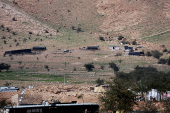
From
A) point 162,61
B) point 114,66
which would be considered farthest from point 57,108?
point 162,61

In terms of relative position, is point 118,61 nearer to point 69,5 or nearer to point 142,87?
point 142,87

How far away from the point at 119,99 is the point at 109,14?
66.5 m

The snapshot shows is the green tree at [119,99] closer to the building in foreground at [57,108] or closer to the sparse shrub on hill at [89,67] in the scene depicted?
the building in foreground at [57,108]

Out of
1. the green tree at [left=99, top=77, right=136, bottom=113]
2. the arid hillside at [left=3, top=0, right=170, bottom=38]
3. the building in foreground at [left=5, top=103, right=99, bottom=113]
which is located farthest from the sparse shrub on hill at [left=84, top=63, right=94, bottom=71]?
the building in foreground at [left=5, top=103, right=99, bottom=113]

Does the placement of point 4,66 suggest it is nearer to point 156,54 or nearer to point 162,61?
point 162,61

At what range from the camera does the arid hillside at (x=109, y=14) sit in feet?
Answer: 238

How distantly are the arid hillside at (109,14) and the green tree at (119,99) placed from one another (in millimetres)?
54323

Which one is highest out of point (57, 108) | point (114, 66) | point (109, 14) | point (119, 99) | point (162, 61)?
point (109, 14)

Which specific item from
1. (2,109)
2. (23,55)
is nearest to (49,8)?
(23,55)

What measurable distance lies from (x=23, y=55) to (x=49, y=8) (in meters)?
31.3

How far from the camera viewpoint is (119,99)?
Answer: 16.2 metres

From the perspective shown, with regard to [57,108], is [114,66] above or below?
above

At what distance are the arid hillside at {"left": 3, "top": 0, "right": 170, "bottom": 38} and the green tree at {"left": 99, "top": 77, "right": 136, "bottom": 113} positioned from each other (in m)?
54.3

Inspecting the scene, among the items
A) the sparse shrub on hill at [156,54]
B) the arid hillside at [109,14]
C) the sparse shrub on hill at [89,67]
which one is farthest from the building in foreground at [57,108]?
the arid hillside at [109,14]
